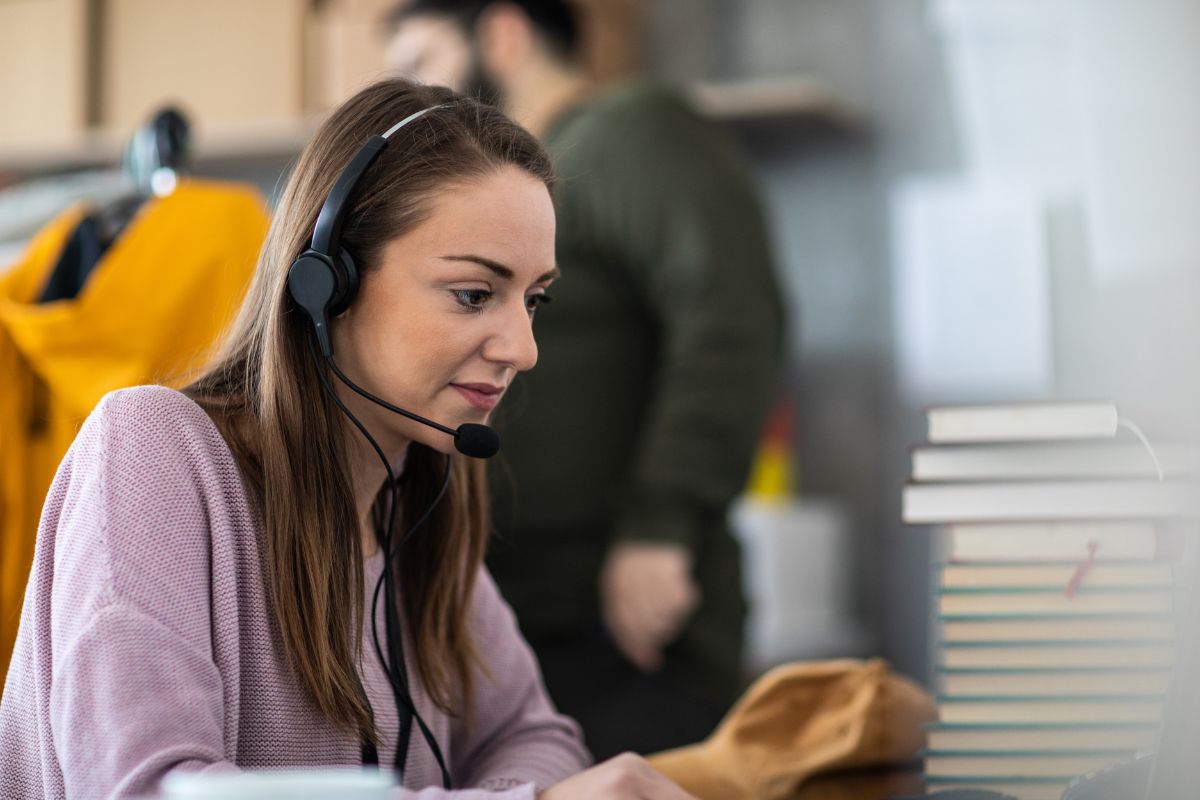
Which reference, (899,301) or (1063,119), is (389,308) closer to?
(1063,119)

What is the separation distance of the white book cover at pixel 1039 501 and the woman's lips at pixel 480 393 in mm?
262

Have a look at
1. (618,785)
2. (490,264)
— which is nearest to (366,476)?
(490,264)

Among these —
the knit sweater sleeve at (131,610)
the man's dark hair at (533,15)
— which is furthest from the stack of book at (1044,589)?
the man's dark hair at (533,15)

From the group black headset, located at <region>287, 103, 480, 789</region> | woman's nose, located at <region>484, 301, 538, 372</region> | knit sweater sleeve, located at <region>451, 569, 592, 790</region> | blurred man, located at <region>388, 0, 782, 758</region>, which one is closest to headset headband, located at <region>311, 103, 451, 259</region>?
black headset, located at <region>287, 103, 480, 789</region>

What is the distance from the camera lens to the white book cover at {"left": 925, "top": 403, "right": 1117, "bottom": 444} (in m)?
0.73

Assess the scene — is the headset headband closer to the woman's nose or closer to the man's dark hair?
the woman's nose

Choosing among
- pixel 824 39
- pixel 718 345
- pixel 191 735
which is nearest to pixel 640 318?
pixel 718 345

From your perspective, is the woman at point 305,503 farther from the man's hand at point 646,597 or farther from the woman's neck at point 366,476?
the man's hand at point 646,597

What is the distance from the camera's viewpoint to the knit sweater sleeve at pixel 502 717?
958 millimetres

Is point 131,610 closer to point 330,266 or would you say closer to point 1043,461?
point 330,266

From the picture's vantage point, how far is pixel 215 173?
3385 mm

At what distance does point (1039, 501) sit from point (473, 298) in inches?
14.1

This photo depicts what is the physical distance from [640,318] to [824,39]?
1.68m

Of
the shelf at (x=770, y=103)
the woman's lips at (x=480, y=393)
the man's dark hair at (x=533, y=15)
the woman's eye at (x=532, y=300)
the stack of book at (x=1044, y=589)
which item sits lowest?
the stack of book at (x=1044, y=589)
